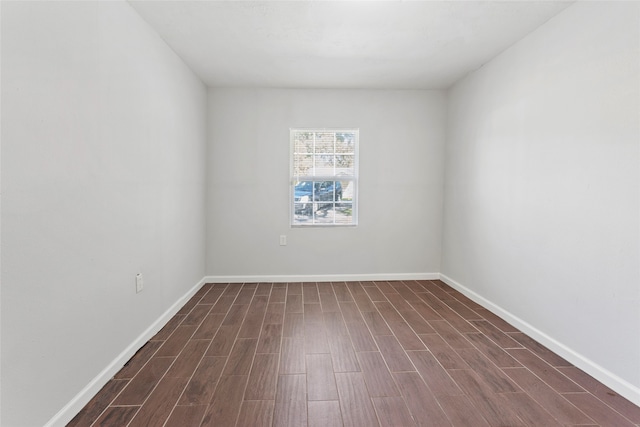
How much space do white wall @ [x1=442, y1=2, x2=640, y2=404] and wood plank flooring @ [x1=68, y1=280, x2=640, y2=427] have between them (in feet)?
0.86

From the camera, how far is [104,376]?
1.82 m

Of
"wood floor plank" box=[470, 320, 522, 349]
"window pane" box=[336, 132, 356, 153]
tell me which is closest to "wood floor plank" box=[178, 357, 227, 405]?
"wood floor plank" box=[470, 320, 522, 349]

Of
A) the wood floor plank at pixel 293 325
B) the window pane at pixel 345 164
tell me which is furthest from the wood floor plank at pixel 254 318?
the window pane at pixel 345 164

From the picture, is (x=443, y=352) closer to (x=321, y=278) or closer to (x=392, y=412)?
(x=392, y=412)

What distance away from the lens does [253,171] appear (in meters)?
3.84

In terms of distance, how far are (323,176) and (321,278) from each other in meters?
1.27

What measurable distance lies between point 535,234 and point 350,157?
2.17m

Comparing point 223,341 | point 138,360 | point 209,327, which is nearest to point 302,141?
point 209,327

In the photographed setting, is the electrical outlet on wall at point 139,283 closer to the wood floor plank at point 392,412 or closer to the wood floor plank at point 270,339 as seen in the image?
the wood floor plank at point 270,339

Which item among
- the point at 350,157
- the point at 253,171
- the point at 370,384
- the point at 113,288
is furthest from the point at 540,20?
the point at 113,288

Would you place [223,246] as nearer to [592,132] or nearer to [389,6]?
[389,6]

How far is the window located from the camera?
12.8ft

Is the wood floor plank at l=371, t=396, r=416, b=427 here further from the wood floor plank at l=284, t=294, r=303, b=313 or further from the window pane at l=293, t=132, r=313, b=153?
the window pane at l=293, t=132, r=313, b=153

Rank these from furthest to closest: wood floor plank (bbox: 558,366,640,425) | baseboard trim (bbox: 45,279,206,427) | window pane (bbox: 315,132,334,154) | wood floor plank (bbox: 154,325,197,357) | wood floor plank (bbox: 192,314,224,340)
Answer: window pane (bbox: 315,132,334,154)
wood floor plank (bbox: 192,314,224,340)
wood floor plank (bbox: 154,325,197,357)
wood floor plank (bbox: 558,366,640,425)
baseboard trim (bbox: 45,279,206,427)
